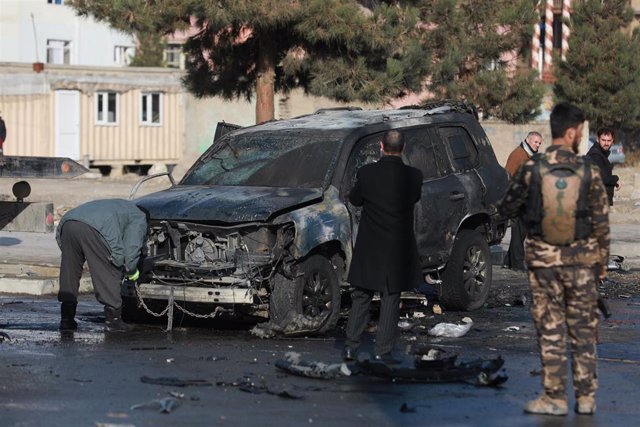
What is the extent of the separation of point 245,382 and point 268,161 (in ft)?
13.8

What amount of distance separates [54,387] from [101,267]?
9.29 feet

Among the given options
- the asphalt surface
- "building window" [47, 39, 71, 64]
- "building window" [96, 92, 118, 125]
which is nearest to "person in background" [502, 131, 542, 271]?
the asphalt surface

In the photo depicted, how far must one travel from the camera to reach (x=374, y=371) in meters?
9.40

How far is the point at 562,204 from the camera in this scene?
824cm

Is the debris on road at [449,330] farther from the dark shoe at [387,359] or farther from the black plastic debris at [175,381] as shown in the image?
the black plastic debris at [175,381]

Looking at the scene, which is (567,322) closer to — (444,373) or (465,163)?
(444,373)

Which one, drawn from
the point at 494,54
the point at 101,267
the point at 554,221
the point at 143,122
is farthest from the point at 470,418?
the point at 143,122

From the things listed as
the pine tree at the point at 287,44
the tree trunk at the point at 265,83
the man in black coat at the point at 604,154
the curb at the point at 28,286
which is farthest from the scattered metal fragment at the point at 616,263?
the tree trunk at the point at 265,83

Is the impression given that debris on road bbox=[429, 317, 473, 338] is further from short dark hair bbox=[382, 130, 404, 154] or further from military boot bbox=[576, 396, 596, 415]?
military boot bbox=[576, 396, 596, 415]

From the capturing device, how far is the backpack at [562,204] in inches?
324

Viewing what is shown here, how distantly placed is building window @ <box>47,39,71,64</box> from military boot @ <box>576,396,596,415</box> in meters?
54.3

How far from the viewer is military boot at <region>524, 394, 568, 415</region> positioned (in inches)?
323

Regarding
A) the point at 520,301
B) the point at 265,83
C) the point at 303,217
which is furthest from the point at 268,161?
the point at 265,83

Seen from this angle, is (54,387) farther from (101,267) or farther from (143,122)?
(143,122)
